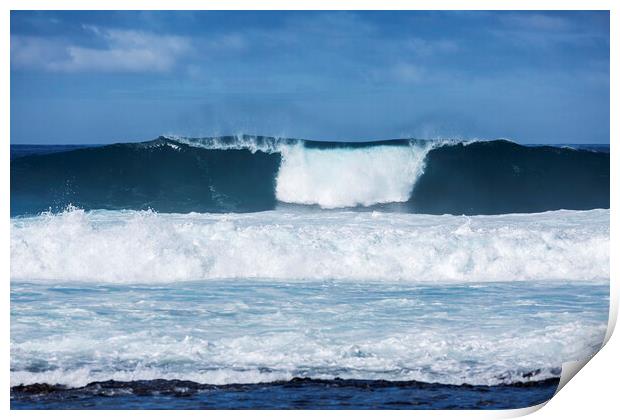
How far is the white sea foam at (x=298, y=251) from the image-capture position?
5.77 metres

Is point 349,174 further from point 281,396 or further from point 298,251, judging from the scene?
point 281,396

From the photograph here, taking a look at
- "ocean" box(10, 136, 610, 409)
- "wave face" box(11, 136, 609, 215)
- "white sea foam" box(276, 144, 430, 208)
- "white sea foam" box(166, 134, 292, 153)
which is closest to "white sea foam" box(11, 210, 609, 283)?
"ocean" box(10, 136, 610, 409)

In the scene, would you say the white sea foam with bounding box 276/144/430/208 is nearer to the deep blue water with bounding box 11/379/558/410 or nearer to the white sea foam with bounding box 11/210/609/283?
the white sea foam with bounding box 11/210/609/283

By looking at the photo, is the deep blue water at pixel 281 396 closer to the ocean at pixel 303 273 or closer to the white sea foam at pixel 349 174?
the ocean at pixel 303 273

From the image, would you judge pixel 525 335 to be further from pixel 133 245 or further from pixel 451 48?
pixel 133 245

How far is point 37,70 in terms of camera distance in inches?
213

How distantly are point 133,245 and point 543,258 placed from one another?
3.03 metres

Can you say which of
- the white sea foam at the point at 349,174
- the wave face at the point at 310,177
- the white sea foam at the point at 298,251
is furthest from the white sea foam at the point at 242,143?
the white sea foam at the point at 298,251

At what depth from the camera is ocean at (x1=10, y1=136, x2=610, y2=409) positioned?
454cm
